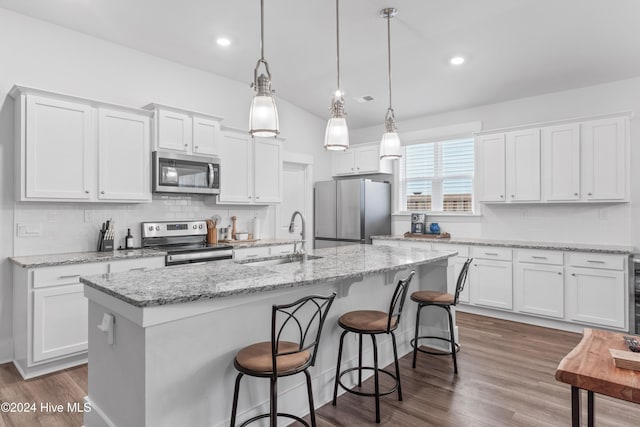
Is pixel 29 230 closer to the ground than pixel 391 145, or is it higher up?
closer to the ground

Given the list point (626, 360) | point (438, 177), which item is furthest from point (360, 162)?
point (626, 360)

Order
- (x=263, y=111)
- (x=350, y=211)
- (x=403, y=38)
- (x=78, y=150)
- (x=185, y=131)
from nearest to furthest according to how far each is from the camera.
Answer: (x=263, y=111) → (x=78, y=150) → (x=403, y=38) → (x=185, y=131) → (x=350, y=211)

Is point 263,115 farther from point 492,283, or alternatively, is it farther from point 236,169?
point 492,283

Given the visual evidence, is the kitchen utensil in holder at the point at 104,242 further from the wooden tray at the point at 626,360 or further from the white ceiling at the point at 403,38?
the wooden tray at the point at 626,360

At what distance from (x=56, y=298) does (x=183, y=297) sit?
2.03 metres

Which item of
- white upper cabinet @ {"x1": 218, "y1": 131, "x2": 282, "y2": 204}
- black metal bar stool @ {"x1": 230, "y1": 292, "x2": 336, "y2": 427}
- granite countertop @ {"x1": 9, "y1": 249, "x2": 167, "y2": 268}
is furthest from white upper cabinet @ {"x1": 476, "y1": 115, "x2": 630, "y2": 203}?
granite countertop @ {"x1": 9, "y1": 249, "x2": 167, "y2": 268}

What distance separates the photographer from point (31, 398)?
2580 mm

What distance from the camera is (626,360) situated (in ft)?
4.30

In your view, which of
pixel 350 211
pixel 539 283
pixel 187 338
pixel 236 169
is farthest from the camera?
pixel 350 211

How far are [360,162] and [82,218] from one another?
3915 mm

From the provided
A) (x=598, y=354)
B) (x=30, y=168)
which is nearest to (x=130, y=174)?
(x=30, y=168)

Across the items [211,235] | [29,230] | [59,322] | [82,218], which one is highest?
[82,218]

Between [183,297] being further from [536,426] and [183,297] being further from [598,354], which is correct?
[536,426]

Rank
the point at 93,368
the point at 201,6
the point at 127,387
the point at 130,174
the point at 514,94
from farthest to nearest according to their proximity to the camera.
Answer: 1. the point at 514,94
2. the point at 130,174
3. the point at 201,6
4. the point at 93,368
5. the point at 127,387
